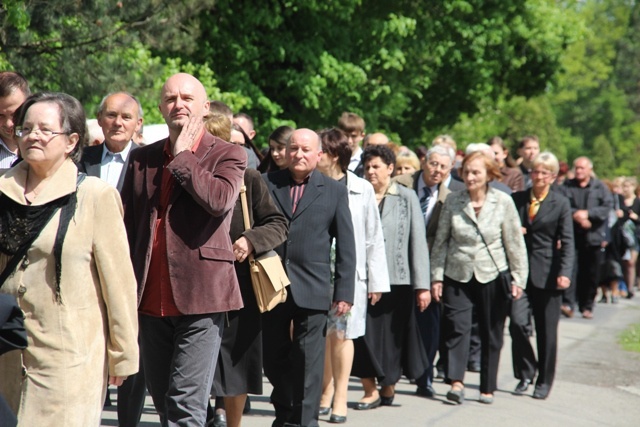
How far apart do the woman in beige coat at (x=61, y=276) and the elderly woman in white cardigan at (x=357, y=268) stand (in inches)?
154

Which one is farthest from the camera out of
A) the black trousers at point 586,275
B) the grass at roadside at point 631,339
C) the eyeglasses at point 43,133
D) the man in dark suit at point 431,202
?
the black trousers at point 586,275

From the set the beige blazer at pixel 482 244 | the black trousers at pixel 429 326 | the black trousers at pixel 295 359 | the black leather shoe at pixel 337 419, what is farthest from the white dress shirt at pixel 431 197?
the black trousers at pixel 295 359

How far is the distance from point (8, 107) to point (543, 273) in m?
5.46

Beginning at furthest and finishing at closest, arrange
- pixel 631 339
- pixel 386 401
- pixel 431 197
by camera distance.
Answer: pixel 631 339 < pixel 431 197 < pixel 386 401

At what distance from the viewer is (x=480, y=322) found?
32.0ft

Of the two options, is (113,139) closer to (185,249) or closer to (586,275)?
(185,249)

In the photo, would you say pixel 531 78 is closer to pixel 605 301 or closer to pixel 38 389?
pixel 605 301

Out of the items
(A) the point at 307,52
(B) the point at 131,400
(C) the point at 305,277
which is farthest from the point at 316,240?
(A) the point at 307,52

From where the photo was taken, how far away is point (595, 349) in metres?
14.0

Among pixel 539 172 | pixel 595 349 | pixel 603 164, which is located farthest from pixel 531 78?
pixel 603 164

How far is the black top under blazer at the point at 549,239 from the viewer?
1030 cm

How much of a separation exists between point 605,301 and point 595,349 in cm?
752

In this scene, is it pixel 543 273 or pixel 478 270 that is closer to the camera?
pixel 478 270

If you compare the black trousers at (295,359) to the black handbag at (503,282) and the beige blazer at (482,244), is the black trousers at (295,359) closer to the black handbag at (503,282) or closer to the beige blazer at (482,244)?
the beige blazer at (482,244)
